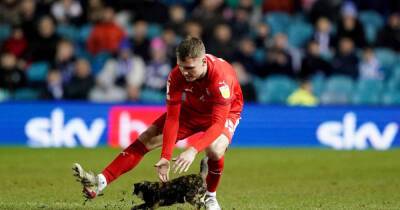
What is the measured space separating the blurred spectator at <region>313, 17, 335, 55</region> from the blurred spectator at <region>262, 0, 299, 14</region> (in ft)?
3.43

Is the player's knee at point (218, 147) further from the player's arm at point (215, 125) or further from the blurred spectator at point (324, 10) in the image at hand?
the blurred spectator at point (324, 10)

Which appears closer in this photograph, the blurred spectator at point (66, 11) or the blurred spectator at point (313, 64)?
the blurred spectator at point (313, 64)

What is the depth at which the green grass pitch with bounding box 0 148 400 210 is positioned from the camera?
10.5 m

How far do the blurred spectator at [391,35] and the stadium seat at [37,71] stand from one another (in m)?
7.71

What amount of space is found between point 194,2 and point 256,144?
4.37 metres

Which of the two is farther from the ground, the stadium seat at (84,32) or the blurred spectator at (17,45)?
the stadium seat at (84,32)

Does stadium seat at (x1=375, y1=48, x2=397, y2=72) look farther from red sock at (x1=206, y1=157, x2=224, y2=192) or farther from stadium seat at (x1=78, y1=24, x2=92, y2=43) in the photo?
red sock at (x1=206, y1=157, x2=224, y2=192)

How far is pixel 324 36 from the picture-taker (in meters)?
20.8

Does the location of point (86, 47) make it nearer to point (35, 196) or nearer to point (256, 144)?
point (256, 144)

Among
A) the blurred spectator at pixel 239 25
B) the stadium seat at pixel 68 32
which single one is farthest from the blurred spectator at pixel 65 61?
the blurred spectator at pixel 239 25

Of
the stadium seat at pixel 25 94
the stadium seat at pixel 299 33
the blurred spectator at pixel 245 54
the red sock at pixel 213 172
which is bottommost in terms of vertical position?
the red sock at pixel 213 172

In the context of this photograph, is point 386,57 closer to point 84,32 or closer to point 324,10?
point 324,10

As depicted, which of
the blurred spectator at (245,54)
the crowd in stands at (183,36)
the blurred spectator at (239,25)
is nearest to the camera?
the crowd in stands at (183,36)

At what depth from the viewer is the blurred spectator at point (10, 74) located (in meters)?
19.1
